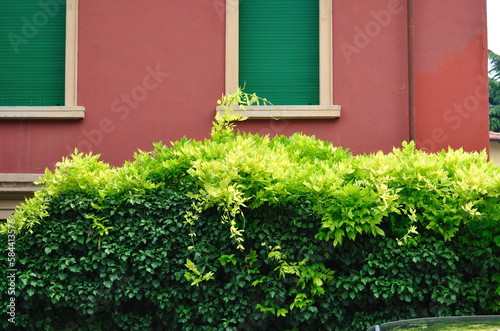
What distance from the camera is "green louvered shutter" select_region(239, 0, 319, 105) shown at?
8.60 m

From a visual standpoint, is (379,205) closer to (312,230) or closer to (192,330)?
(312,230)

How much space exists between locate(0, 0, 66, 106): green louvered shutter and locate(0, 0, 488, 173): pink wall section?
477 millimetres

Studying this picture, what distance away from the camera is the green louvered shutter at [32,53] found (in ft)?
28.4

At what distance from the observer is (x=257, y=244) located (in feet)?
15.7

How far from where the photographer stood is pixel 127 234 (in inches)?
196

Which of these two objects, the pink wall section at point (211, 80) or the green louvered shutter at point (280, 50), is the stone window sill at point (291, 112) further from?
the green louvered shutter at point (280, 50)

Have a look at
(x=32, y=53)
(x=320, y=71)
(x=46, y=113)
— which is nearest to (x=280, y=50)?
(x=320, y=71)

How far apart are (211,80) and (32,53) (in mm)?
3044

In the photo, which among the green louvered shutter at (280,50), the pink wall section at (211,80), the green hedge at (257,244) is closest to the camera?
the green hedge at (257,244)

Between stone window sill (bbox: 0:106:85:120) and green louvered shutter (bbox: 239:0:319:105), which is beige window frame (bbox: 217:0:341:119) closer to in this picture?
green louvered shutter (bbox: 239:0:319:105)

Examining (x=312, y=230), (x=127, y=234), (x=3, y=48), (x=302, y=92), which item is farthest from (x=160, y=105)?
(x=312, y=230)

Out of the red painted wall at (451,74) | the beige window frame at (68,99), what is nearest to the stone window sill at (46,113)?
the beige window frame at (68,99)

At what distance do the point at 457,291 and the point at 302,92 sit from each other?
4722mm

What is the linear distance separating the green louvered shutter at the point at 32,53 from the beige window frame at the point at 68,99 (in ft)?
0.91
